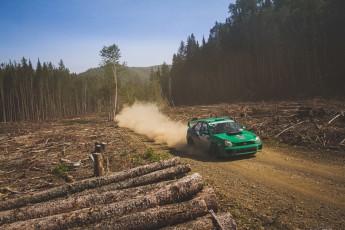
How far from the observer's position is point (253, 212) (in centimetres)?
677

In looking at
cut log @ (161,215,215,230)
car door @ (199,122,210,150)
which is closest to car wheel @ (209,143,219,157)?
car door @ (199,122,210,150)

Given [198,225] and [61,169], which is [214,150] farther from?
[198,225]

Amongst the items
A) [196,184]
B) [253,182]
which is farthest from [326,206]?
[196,184]

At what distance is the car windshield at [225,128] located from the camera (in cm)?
1345

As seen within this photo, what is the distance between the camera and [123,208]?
5.88 metres

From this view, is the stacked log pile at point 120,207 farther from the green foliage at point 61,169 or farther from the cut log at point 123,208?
the green foliage at point 61,169

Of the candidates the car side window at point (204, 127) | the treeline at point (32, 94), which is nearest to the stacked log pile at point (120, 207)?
the car side window at point (204, 127)

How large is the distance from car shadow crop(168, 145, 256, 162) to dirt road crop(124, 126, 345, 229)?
0.33 ft

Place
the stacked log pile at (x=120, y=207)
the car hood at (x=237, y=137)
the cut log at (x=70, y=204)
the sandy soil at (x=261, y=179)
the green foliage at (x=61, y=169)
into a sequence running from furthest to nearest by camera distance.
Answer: the car hood at (x=237, y=137), the green foliage at (x=61, y=169), the sandy soil at (x=261, y=179), the cut log at (x=70, y=204), the stacked log pile at (x=120, y=207)

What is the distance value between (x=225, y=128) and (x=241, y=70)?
5423 centimetres

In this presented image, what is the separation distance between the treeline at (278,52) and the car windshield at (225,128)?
98.5 ft

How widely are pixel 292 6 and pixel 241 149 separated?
4576 cm

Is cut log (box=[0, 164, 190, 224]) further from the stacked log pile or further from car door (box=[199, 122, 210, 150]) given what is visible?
car door (box=[199, 122, 210, 150])

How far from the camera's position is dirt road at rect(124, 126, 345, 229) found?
6.31 metres
